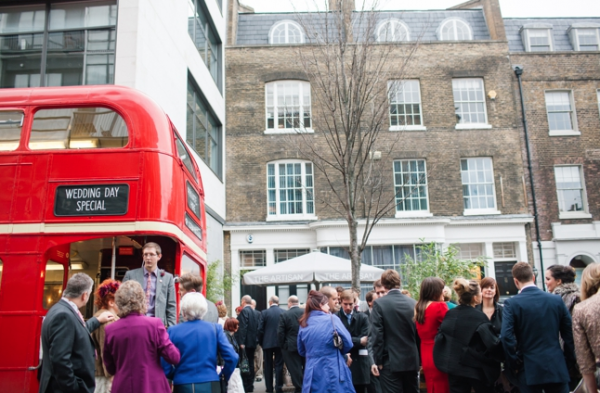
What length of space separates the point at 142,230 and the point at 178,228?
60 centimetres

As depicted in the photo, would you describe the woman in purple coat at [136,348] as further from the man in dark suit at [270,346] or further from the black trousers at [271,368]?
the black trousers at [271,368]

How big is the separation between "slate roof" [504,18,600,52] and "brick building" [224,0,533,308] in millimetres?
1629

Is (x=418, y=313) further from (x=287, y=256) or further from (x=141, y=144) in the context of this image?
(x=287, y=256)

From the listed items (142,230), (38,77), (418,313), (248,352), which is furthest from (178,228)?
(38,77)

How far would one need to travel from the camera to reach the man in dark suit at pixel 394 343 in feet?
20.9

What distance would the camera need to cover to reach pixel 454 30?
879 inches

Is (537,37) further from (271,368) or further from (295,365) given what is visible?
(295,365)

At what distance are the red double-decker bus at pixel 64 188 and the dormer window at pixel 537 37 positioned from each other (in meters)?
20.1

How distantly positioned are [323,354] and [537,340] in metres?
2.27

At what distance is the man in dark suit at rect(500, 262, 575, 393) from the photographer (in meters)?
5.01

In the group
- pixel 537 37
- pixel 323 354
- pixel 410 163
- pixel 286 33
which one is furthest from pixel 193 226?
pixel 537 37

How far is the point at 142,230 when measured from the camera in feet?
20.8

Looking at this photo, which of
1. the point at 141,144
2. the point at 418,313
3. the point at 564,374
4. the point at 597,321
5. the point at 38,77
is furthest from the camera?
the point at 38,77

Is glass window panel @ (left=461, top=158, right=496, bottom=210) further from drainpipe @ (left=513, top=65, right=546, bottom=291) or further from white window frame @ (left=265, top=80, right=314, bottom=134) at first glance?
white window frame @ (left=265, top=80, right=314, bottom=134)
